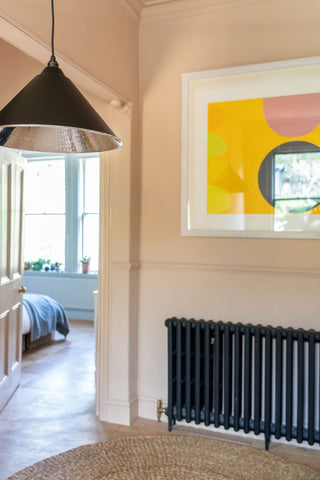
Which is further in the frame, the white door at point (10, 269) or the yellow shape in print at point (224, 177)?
the white door at point (10, 269)

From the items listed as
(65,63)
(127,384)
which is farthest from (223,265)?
(65,63)

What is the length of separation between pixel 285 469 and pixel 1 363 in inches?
90.5

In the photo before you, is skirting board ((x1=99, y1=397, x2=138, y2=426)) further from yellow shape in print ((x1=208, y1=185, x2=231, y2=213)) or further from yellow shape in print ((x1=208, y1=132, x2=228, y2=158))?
yellow shape in print ((x1=208, y1=132, x2=228, y2=158))

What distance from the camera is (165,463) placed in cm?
272

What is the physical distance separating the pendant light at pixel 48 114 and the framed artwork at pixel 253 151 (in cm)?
152

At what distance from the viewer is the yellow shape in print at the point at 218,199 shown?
3.15 metres

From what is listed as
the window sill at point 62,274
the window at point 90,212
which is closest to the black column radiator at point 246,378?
the window sill at point 62,274

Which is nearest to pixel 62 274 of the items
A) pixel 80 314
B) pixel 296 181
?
pixel 80 314

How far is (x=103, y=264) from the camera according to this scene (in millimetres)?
3383

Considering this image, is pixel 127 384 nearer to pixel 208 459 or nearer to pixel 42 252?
pixel 208 459

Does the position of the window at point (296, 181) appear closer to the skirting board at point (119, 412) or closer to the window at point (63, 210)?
the skirting board at point (119, 412)

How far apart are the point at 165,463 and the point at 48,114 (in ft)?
7.35

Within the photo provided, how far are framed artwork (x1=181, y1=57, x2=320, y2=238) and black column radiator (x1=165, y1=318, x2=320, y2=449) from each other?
69 cm

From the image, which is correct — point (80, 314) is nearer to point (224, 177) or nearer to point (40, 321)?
point (40, 321)
